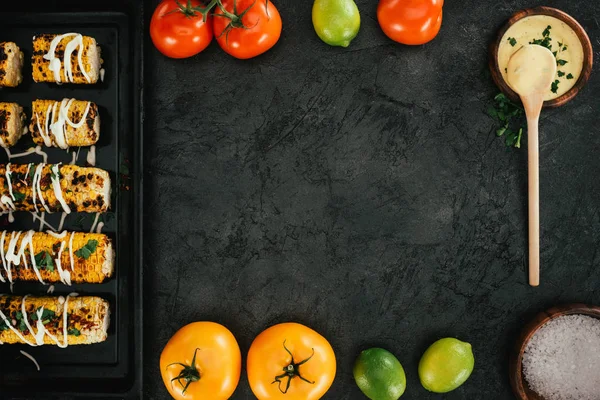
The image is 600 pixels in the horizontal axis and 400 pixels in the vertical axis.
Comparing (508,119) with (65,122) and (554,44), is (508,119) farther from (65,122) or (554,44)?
(65,122)

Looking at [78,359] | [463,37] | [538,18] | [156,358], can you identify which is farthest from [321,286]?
→ [538,18]

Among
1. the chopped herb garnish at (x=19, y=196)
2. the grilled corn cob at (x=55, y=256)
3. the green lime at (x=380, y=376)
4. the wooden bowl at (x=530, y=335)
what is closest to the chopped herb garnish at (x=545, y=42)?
the wooden bowl at (x=530, y=335)

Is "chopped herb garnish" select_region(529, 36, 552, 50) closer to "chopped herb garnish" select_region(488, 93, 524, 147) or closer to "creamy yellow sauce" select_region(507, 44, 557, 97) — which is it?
"creamy yellow sauce" select_region(507, 44, 557, 97)

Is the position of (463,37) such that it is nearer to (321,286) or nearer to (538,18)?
(538,18)

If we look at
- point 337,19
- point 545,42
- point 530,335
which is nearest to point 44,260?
point 337,19

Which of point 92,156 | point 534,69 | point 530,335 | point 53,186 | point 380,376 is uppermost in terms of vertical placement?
point 534,69

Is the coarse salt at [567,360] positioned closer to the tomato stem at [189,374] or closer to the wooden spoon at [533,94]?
the wooden spoon at [533,94]
